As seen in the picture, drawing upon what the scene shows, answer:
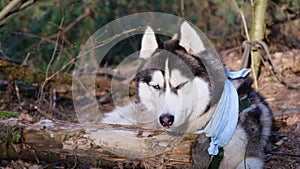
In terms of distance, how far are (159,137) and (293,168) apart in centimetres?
157

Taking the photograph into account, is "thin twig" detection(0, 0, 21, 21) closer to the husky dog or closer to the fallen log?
the husky dog

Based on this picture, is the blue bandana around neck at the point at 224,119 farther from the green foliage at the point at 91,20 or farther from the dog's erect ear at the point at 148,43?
the green foliage at the point at 91,20

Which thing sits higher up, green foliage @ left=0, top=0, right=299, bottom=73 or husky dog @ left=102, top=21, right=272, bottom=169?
green foliage @ left=0, top=0, right=299, bottom=73

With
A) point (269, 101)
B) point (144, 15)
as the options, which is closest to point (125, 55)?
point (144, 15)

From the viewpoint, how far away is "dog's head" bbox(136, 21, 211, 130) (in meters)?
3.79

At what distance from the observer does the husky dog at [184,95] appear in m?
3.80

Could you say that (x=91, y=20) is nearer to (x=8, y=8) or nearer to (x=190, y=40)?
(x=8, y=8)

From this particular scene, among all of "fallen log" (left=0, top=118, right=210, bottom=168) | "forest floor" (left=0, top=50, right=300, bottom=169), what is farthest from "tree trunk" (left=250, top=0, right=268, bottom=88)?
"fallen log" (left=0, top=118, right=210, bottom=168)

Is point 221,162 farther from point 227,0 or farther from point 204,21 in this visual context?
point 204,21

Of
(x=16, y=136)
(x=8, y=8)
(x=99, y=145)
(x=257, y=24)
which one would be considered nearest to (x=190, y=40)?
(x=99, y=145)

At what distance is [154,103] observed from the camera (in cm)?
407

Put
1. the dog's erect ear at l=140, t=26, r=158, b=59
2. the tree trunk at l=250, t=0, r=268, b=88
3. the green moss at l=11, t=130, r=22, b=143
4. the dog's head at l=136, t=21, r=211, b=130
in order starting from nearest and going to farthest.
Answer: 1. the green moss at l=11, t=130, r=22, b=143
2. the dog's head at l=136, t=21, r=211, b=130
3. the dog's erect ear at l=140, t=26, r=158, b=59
4. the tree trunk at l=250, t=0, r=268, b=88

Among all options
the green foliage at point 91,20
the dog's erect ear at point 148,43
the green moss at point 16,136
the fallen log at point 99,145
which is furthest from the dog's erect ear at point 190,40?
the green foliage at point 91,20

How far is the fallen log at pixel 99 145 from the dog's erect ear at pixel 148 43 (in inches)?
38.6
